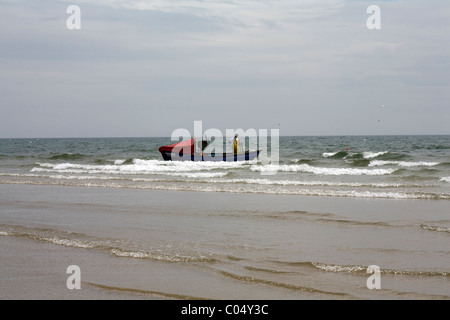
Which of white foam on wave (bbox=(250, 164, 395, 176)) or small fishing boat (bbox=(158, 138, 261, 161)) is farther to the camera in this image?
small fishing boat (bbox=(158, 138, 261, 161))

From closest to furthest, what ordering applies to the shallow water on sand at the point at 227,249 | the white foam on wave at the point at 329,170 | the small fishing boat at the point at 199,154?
the shallow water on sand at the point at 227,249 < the white foam on wave at the point at 329,170 < the small fishing boat at the point at 199,154

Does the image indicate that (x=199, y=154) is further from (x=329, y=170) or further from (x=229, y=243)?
(x=229, y=243)

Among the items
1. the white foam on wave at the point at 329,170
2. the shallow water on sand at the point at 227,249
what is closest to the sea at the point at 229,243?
the shallow water on sand at the point at 227,249

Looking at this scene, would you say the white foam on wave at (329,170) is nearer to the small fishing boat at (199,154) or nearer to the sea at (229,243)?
the small fishing boat at (199,154)

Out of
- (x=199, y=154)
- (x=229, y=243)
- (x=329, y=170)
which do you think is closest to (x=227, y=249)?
(x=229, y=243)

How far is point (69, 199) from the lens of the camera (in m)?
14.9

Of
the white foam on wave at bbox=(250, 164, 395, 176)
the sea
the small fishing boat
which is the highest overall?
the small fishing boat

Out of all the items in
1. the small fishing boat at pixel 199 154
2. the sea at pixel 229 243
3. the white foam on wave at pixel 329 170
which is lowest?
the white foam on wave at pixel 329 170

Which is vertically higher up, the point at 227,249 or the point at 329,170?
the point at 227,249

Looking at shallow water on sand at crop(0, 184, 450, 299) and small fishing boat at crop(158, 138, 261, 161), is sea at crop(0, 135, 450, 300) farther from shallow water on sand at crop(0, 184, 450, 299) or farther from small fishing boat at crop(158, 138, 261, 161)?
small fishing boat at crop(158, 138, 261, 161)

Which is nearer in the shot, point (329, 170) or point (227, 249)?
point (227, 249)

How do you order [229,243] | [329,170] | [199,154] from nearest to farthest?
[229,243] → [329,170] → [199,154]

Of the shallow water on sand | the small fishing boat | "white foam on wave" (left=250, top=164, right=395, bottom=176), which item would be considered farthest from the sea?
the small fishing boat
